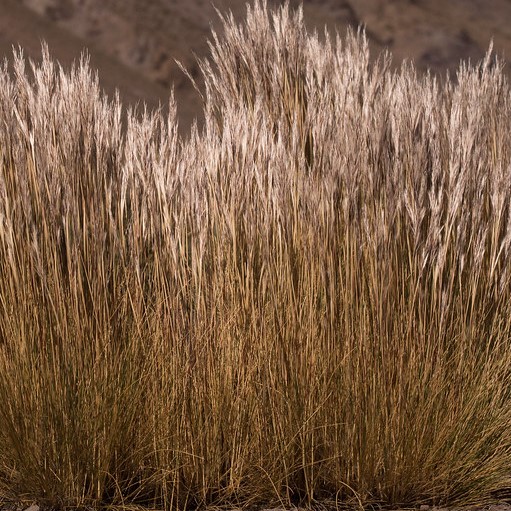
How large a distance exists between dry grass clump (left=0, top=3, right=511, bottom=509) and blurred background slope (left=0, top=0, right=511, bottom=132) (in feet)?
77.9

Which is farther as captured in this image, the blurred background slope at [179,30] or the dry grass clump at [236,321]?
the blurred background slope at [179,30]

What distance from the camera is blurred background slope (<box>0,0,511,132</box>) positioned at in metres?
28.5

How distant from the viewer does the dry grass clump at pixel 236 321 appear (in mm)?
3438

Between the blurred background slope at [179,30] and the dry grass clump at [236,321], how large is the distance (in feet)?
77.9

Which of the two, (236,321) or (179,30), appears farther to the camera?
(179,30)

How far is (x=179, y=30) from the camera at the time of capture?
31.9 m

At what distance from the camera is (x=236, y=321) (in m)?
3.49

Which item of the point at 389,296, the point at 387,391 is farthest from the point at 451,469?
the point at 389,296

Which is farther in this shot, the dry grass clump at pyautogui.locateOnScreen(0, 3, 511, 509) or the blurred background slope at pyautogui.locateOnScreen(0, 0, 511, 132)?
the blurred background slope at pyautogui.locateOnScreen(0, 0, 511, 132)

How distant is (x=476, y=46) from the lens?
1288 inches

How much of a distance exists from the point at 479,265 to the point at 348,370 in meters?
0.64

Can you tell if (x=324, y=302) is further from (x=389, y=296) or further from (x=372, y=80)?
(x=372, y=80)

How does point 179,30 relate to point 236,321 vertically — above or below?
above

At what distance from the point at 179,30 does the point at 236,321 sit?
96.2ft
